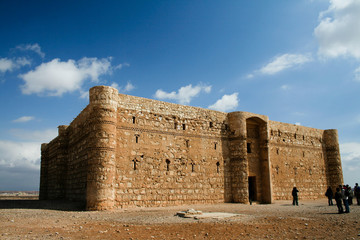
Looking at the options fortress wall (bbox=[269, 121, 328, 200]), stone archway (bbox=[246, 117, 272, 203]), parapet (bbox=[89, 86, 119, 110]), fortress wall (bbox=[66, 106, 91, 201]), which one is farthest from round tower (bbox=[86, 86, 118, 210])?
fortress wall (bbox=[269, 121, 328, 200])

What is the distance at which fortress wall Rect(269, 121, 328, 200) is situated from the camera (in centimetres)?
2284

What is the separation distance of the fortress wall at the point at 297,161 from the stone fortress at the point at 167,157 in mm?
80

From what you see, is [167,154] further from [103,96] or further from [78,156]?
[78,156]

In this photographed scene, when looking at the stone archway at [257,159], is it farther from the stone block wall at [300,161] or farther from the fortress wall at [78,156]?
the fortress wall at [78,156]

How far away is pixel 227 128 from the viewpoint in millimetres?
20344

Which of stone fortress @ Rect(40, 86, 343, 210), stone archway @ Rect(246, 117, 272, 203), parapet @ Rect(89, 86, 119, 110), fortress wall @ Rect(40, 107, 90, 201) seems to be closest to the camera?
stone fortress @ Rect(40, 86, 343, 210)

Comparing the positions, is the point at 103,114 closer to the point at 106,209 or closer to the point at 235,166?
the point at 106,209

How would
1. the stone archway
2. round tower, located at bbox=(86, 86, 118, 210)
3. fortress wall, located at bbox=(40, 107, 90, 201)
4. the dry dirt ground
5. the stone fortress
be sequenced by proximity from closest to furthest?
the dry dirt ground
round tower, located at bbox=(86, 86, 118, 210)
the stone fortress
fortress wall, located at bbox=(40, 107, 90, 201)
the stone archway

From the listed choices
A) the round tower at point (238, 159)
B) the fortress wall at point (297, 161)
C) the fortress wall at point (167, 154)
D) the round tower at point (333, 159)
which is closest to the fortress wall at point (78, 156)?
the fortress wall at point (167, 154)

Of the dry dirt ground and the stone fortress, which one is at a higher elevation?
the stone fortress

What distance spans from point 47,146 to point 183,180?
45.8 ft

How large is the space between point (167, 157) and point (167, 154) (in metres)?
0.18

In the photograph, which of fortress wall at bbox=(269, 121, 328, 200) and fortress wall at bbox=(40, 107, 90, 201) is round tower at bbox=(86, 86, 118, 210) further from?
fortress wall at bbox=(269, 121, 328, 200)

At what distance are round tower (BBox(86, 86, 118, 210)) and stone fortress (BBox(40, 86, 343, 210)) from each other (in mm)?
47
